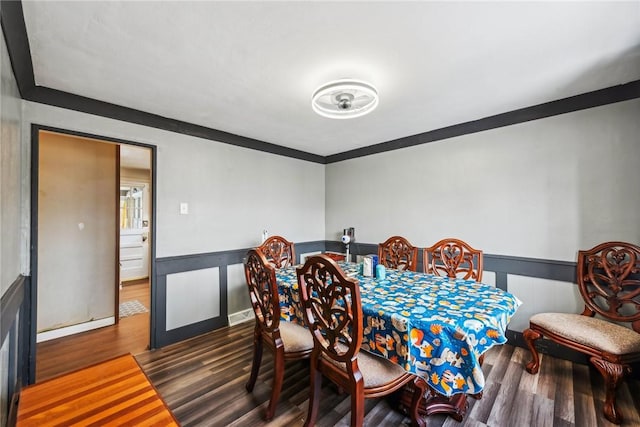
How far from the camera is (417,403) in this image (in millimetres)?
1529

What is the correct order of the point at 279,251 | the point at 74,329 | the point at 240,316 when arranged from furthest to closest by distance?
the point at 240,316, the point at 279,251, the point at 74,329

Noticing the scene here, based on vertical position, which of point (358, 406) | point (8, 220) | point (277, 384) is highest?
point (8, 220)

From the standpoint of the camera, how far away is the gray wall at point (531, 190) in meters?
2.15

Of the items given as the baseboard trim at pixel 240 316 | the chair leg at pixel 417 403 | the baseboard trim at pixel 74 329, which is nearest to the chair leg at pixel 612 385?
the chair leg at pixel 417 403

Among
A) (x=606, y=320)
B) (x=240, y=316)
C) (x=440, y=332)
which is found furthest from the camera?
(x=240, y=316)

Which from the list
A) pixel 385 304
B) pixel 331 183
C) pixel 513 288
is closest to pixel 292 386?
pixel 385 304

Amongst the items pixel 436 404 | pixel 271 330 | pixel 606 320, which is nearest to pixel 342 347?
pixel 271 330

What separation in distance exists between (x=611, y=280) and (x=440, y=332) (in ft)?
6.02

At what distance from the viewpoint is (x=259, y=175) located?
351 cm

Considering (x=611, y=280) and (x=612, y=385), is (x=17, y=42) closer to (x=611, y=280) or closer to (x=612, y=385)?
(x=612, y=385)

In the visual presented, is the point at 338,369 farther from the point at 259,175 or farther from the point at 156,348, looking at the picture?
the point at 259,175

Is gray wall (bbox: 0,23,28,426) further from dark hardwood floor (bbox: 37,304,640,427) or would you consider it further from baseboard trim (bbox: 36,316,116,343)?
baseboard trim (bbox: 36,316,116,343)

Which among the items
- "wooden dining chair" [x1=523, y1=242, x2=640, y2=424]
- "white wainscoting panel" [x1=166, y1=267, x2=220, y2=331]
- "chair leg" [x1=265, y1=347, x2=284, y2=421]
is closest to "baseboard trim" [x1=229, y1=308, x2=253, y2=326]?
Answer: "white wainscoting panel" [x1=166, y1=267, x2=220, y2=331]

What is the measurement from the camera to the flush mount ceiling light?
1.82 m
